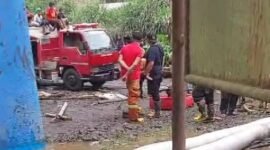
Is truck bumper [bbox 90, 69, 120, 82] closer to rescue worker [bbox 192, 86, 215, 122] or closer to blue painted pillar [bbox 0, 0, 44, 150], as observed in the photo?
rescue worker [bbox 192, 86, 215, 122]

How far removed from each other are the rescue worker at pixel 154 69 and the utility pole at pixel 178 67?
9.85 metres

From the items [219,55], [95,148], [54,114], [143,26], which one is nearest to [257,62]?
[219,55]

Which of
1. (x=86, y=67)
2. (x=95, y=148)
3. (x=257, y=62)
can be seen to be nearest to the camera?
(x=257, y=62)

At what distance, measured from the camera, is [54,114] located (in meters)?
13.5

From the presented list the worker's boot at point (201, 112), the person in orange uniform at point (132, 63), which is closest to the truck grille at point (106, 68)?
the person in orange uniform at point (132, 63)

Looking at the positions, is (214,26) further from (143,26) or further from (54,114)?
(143,26)

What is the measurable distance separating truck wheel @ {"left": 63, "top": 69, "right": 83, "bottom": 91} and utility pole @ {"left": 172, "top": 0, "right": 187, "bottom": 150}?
49.0ft

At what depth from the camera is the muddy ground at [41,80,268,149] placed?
35.8ft

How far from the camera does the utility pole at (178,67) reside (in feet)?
6.49

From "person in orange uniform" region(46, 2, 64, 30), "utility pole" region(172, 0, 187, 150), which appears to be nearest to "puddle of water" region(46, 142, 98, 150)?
"utility pole" region(172, 0, 187, 150)

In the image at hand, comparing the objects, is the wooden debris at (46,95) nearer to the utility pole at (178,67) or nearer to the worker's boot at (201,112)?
the worker's boot at (201,112)

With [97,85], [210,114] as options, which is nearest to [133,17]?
[97,85]

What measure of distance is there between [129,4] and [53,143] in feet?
51.6

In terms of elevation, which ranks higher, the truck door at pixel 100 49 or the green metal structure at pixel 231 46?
the green metal structure at pixel 231 46
